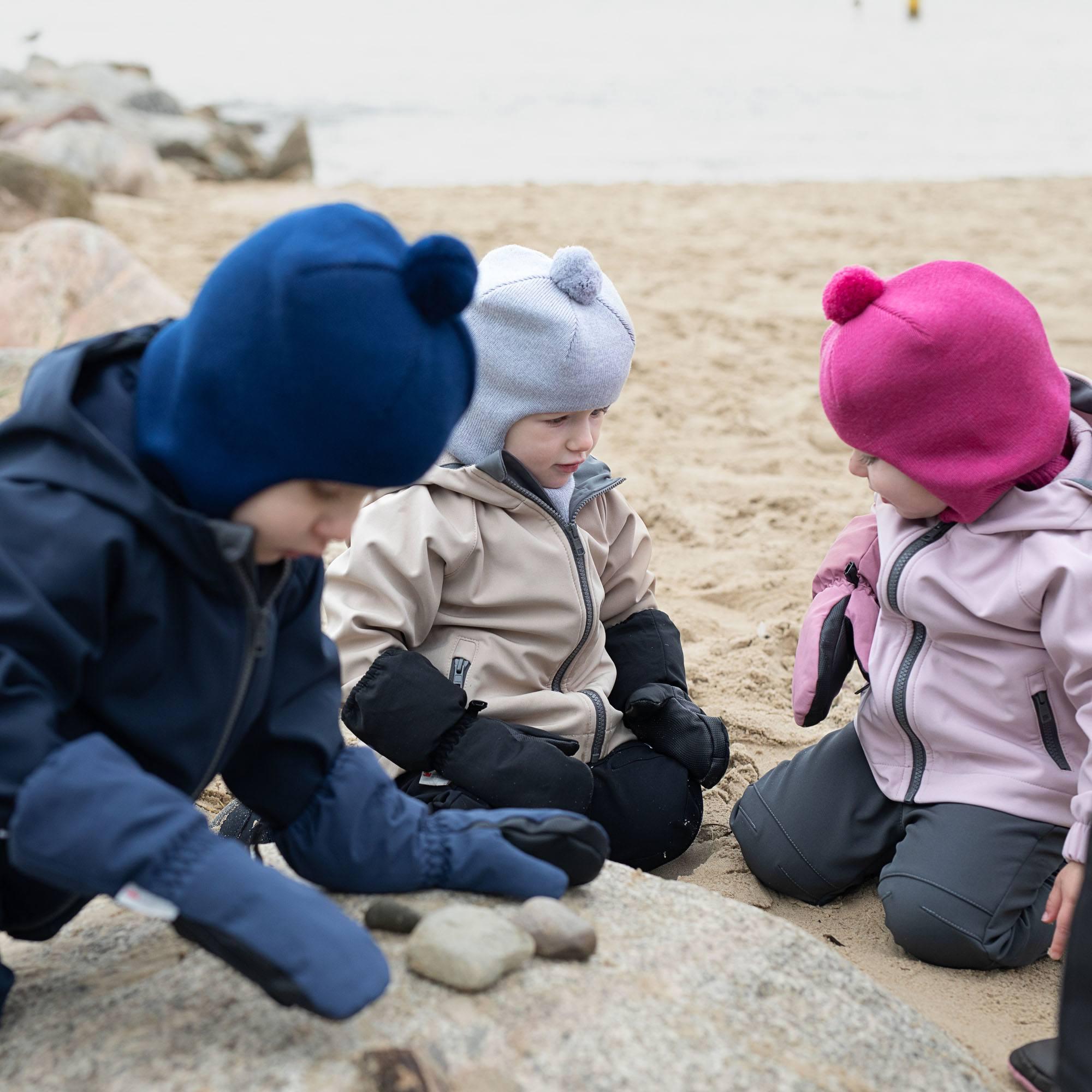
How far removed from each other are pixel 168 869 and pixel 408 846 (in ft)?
1.56

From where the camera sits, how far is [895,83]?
23562mm

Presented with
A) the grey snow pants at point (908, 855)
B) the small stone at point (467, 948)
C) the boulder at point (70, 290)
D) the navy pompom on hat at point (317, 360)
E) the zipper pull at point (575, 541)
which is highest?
the navy pompom on hat at point (317, 360)

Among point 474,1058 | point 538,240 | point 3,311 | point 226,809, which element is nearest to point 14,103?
point 538,240

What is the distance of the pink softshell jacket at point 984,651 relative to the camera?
6.81 feet

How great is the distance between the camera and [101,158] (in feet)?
35.5

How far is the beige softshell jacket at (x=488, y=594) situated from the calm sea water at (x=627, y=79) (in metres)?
10.8

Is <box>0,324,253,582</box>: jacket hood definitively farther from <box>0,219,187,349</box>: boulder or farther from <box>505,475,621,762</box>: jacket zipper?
<box>0,219,187,349</box>: boulder

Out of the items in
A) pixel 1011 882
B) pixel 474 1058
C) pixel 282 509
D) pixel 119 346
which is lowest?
pixel 1011 882

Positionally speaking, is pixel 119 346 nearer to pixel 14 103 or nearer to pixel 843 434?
pixel 843 434

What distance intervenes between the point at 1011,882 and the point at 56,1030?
64.3 inches

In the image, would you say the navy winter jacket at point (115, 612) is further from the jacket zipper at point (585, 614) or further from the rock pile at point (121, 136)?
the rock pile at point (121, 136)

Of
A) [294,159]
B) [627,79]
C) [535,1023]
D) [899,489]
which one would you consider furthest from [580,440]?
[627,79]

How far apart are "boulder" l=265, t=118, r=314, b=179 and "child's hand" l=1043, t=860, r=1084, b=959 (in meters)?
13.6

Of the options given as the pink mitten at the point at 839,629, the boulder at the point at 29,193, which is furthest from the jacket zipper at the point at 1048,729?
the boulder at the point at 29,193
